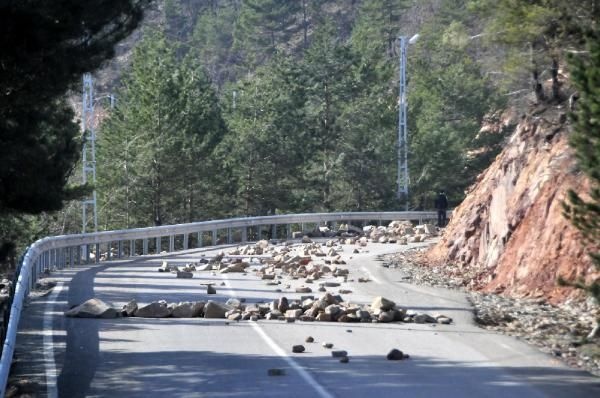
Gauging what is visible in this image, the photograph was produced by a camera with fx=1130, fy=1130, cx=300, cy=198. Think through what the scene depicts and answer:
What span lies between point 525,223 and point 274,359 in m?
11.5

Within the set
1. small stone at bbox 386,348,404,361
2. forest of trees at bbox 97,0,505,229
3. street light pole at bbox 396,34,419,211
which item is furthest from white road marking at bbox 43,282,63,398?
forest of trees at bbox 97,0,505,229

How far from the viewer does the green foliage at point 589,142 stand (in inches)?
528

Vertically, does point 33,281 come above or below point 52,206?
below

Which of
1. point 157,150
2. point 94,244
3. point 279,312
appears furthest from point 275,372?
point 157,150

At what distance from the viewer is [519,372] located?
519 inches

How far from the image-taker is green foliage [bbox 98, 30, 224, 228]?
61.9 meters

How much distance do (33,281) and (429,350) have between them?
1236 centimetres

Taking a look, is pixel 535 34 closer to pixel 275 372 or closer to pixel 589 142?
pixel 589 142

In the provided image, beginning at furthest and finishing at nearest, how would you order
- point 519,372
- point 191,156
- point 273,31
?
1. point 273,31
2. point 191,156
3. point 519,372

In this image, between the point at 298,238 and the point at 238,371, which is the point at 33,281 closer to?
the point at 238,371

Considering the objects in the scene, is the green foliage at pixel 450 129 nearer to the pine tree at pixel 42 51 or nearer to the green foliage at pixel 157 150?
the green foliage at pixel 157 150

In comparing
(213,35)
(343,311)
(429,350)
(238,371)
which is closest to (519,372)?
(429,350)

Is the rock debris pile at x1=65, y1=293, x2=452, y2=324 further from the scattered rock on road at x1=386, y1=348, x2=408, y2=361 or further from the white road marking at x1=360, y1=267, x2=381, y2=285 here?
the white road marking at x1=360, y1=267, x2=381, y2=285

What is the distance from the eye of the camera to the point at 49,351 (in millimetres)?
15195
